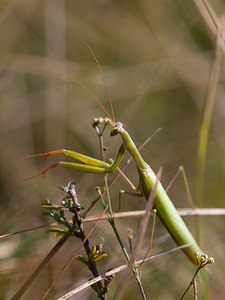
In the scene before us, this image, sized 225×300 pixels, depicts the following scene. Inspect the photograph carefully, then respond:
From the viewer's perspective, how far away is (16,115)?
4.54 m

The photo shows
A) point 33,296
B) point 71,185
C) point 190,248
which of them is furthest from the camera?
point 33,296

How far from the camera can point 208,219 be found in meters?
3.85

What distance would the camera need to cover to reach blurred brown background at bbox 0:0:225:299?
13.0ft

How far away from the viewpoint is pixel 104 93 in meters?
5.26

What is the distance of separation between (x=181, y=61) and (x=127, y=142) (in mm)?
2768

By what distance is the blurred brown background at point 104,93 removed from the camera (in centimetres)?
398

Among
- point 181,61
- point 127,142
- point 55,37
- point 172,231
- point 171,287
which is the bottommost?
point 171,287

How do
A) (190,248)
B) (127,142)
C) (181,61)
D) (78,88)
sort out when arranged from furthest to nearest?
(78,88) → (181,61) → (127,142) → (190,248)

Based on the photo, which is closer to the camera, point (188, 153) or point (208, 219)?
point (208, 219)

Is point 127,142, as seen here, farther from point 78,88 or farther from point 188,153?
point 78,88

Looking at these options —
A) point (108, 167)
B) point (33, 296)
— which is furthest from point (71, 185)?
point (33, 296)

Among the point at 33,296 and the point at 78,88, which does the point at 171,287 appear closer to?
the point at 33,296

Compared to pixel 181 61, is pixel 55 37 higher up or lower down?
higher up

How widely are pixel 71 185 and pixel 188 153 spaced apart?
120 inches
